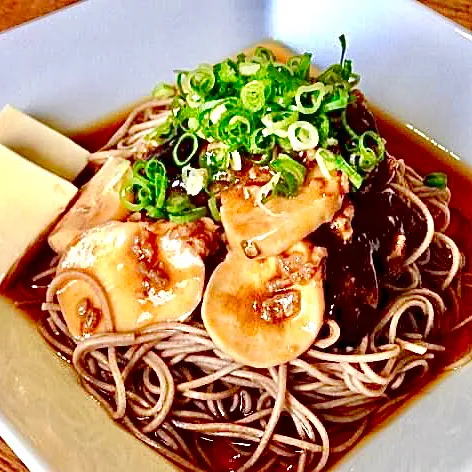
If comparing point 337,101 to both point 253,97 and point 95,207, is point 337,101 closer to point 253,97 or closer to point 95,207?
point 253,97

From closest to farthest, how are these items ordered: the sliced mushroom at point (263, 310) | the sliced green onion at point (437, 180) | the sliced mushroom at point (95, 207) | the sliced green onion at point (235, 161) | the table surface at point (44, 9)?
the sliced mushroom at point (263, 310), the sliced green onion at point (235, 161), the sliced mushroom at point (95, 207), the sliced green onion at point (437, 180), the table surface at point (44, 9)

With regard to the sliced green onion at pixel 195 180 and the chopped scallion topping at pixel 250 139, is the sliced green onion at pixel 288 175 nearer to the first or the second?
the chopped scallion topping at pixel 250 139

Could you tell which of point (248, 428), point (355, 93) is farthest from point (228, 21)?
point (248, 428)

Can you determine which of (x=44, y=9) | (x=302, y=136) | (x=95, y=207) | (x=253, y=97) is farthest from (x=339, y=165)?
(x=44, y=9)

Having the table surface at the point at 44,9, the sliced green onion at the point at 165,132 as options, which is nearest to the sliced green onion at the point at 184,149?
the sliced green onion at the point at 165,132

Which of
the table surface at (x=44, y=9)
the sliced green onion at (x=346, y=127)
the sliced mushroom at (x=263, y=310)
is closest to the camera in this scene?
the sliced mushroom at (x=263, y=310)

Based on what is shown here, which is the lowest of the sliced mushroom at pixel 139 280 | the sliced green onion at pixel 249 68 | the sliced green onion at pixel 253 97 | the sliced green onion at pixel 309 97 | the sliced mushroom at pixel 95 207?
the sliced mushroom at pixel 139 280
